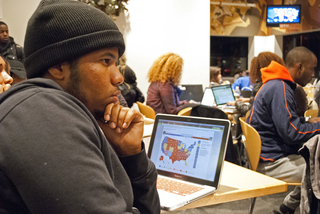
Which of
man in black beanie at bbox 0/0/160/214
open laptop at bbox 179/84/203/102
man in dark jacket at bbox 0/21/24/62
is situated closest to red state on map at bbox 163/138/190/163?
man in black beanie at bbox 0/0/160/214

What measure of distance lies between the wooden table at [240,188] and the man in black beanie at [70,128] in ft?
1.41

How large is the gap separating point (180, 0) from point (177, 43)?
848 mm

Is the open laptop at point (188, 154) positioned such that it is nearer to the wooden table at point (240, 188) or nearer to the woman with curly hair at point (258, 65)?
the wooden table at point (240, 188)

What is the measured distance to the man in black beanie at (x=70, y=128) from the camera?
0.49 m

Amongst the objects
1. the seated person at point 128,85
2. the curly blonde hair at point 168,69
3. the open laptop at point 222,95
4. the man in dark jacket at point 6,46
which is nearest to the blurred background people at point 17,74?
the man in dark jacket at point 6,46

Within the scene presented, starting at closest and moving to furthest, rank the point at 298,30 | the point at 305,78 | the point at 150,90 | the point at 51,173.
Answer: the point at 51,173 → the point at 305,78 → the point at 150,90 → the point at 298,30

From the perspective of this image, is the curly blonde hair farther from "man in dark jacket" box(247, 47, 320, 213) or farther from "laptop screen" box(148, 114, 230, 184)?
"laptop screen" box(148, 114, 230, 184)

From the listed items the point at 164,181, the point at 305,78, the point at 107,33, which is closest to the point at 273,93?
the point at 305,78

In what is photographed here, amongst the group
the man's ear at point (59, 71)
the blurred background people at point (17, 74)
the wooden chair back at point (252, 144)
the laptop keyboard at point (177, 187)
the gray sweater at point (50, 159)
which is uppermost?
the man's ear at point (59, 71)

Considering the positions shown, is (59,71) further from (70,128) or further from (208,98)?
(208,98)

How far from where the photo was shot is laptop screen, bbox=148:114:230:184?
1347mm

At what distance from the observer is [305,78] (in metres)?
2.85

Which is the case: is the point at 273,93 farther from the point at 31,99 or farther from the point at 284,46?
the point at 284,46

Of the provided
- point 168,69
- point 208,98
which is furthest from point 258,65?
point 208,98
